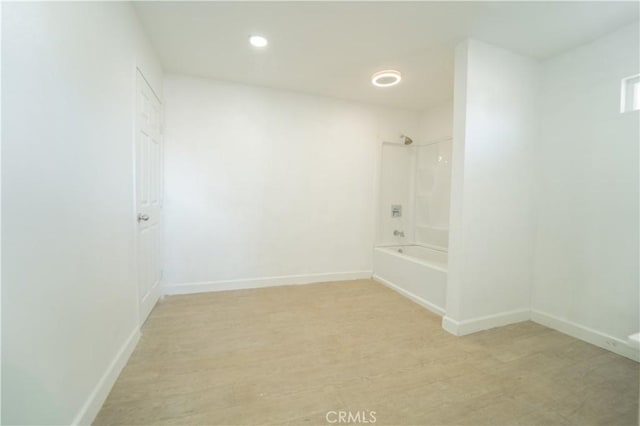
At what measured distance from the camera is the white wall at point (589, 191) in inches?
77.0

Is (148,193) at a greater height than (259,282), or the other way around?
(148,193)

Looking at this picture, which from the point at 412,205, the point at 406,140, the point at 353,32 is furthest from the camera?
the point at 412,205

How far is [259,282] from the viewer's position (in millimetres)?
3295

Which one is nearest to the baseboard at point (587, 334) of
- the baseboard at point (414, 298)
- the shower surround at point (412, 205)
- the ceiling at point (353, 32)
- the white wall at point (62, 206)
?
the baseboard at point (414, 298)

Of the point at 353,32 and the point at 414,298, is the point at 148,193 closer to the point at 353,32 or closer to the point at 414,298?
the point at 353,32

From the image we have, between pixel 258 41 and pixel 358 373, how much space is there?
2671mm

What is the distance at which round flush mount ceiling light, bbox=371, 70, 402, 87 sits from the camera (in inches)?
108

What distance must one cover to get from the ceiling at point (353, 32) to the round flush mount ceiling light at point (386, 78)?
2.8 inches

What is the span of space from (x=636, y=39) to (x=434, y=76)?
4.68 ft

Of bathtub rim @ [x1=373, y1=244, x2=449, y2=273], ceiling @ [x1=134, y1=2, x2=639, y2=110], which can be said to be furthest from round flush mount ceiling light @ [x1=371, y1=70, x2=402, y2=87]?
bathtub rim @ [x1=373, y1=244, x2=449, y2=273]

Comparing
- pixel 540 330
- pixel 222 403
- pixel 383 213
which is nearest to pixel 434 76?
pixel 383 213

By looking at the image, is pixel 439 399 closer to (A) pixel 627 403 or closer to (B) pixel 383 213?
(A) pixel 627 403

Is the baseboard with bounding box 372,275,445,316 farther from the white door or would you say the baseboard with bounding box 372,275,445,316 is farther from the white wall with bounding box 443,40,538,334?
the white door

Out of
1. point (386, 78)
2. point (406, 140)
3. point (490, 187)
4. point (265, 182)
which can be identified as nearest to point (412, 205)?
point (406, 140)
